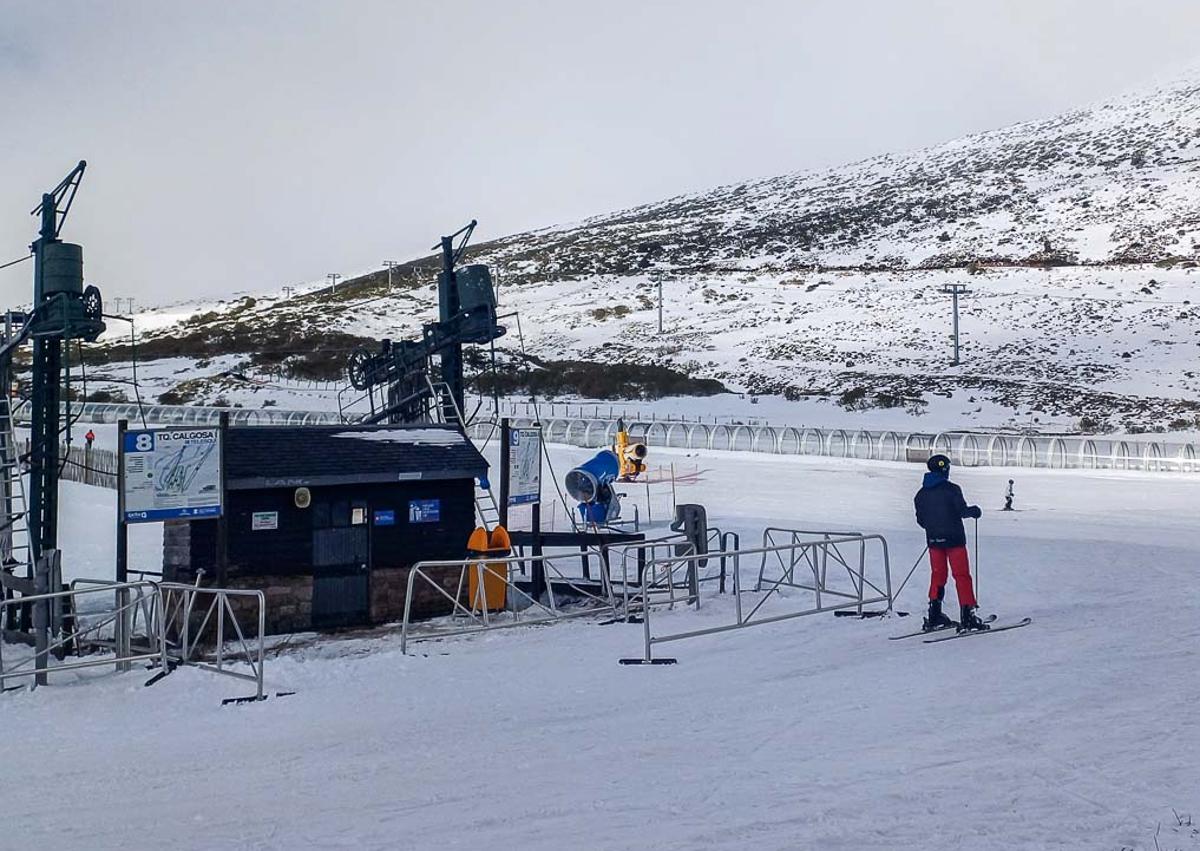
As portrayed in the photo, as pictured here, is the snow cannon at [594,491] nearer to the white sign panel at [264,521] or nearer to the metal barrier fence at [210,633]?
the white sign panel at [264,521]

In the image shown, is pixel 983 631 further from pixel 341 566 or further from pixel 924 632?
pixel 341 566

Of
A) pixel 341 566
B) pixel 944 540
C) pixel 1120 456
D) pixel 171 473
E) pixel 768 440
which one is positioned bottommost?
pixel 341 566

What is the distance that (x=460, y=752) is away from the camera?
8172 millimetres

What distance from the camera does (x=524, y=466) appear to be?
1775 cm

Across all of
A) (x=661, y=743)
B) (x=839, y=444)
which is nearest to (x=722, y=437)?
(x=839, y=444)

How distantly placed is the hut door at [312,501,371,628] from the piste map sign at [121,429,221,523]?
1.84m

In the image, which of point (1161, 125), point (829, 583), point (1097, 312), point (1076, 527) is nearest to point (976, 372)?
point (1097, 312)

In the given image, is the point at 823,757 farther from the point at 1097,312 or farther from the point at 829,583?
the point at 1097,312

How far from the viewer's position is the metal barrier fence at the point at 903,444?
117ft

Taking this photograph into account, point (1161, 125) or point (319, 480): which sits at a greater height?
point (1161, 125)

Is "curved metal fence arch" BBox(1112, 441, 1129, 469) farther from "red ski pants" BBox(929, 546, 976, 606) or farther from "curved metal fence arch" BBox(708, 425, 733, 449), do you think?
"red ski pants" BBox(929, 546, 976, 606)

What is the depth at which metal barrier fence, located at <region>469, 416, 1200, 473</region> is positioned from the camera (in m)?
35.8

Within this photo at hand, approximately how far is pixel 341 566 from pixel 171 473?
9.28ft

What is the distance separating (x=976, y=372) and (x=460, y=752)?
54683 millimetres
